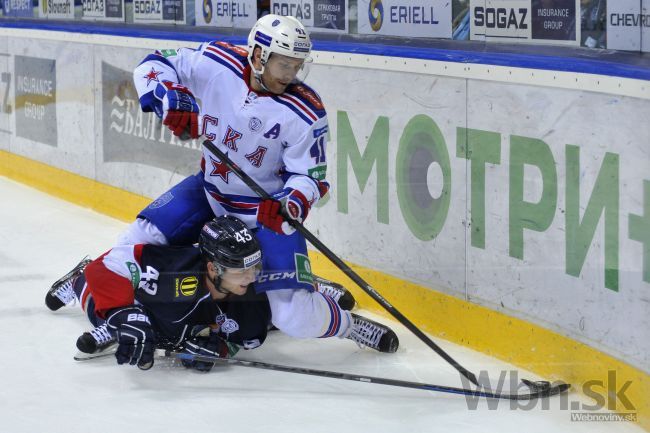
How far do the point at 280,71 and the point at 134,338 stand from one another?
91cm

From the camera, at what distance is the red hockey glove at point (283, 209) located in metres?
3.51

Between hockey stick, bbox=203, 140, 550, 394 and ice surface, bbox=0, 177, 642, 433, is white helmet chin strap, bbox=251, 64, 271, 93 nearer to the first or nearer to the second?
hockey stick, bbox=203, 140, 550, 394

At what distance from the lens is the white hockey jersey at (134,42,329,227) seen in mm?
3662

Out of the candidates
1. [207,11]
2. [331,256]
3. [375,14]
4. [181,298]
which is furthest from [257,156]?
[207,11]

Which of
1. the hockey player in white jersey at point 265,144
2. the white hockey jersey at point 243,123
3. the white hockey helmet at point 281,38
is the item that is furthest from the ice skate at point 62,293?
the white hockey helmet at point 281,38

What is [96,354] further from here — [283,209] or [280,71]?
[280,71]

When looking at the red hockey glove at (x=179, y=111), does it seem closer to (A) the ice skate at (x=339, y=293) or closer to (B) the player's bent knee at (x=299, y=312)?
(B) the player's bent knee at (x=299, y=312)

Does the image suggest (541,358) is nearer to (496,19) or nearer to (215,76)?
(496,19)

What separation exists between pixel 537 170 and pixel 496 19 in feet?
1.81

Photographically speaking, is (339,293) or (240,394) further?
(339,293)

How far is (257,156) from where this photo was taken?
3754mm

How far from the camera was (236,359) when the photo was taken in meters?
3.71

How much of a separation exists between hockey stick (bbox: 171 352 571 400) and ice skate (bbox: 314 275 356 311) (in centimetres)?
69

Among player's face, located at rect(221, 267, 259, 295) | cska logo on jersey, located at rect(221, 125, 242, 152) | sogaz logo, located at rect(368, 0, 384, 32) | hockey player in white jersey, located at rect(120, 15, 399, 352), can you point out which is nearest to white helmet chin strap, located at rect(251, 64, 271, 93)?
hockey player in white jersey, located at rect(120, 15, 399, 352)
